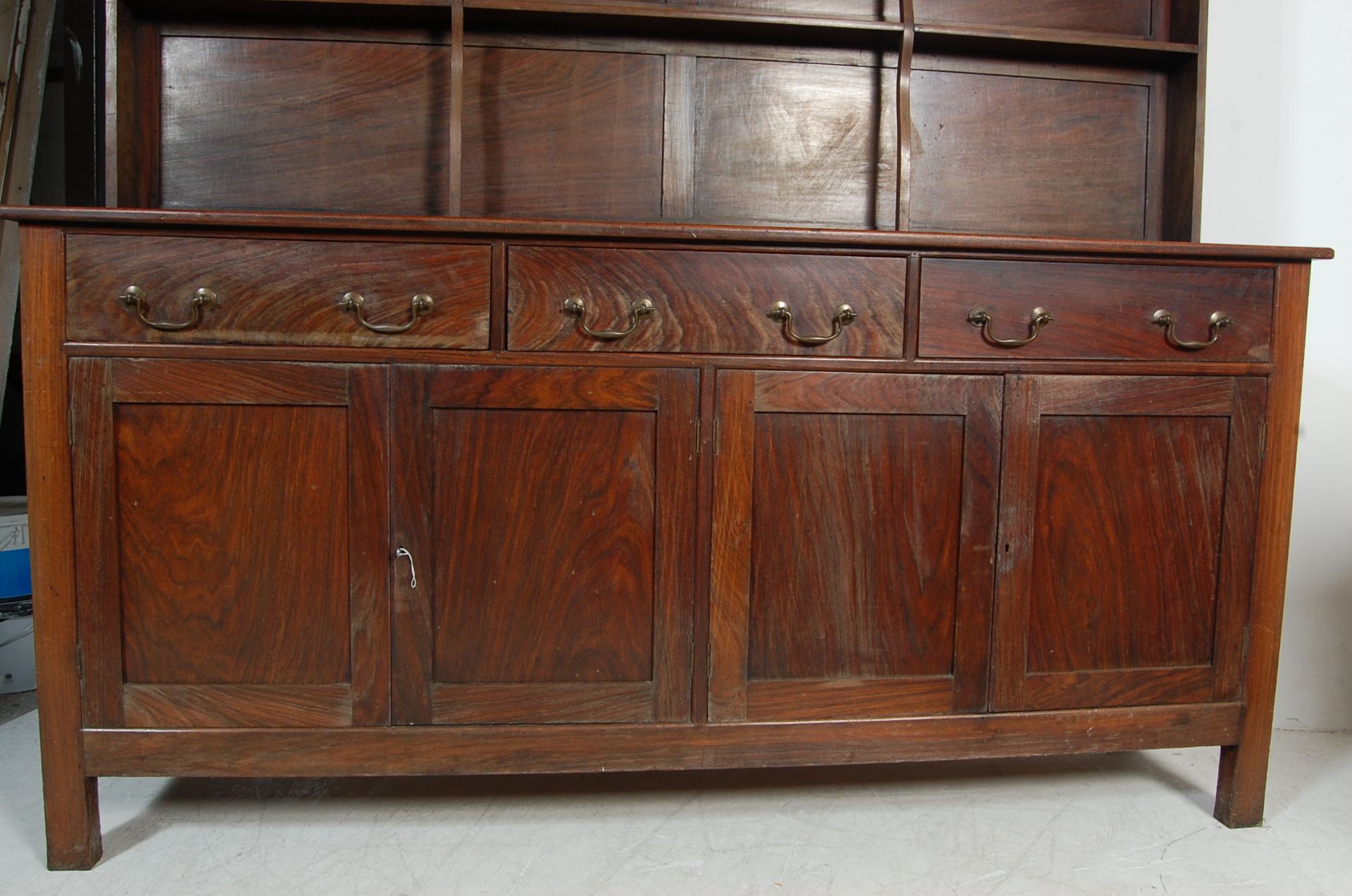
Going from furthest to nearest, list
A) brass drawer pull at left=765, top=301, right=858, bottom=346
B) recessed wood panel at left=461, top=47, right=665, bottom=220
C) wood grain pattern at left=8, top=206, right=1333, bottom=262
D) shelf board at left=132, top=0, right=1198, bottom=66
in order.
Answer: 1. recessed wood panel at left=461, top=47, right=665, bottom=220
2. shelf board at left=132, top=0, right=1198, bottom=66
3. brass drawer pull at left=765, top=301, right=858, bottom=346
4. wood grain pattern at left=8, top=206, right=1333, bottom=262

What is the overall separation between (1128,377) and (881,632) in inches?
25.0

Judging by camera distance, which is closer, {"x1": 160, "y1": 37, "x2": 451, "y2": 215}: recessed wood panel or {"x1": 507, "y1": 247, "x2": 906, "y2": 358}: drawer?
{"x1": 507, "y1": 247, "x2": 906, "y2": 358}: drawer

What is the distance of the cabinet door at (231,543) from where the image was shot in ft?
4.35

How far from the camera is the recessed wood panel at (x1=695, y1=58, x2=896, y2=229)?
1810 mm

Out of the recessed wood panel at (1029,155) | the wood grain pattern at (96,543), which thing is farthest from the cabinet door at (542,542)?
the recessed wood panel at (1029,155)

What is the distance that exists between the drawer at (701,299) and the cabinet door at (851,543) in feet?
0.23

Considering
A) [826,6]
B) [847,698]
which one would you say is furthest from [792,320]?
[826,6]

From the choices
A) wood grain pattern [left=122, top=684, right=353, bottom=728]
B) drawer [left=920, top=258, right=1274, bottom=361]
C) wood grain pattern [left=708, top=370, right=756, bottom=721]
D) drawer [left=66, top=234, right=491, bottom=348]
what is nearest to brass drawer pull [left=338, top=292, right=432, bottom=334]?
drawer [left=66, top=234, right=491, bottom=348]

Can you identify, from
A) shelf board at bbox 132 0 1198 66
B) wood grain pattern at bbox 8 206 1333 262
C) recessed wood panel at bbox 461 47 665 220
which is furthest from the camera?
recessed wood panel at bbox 461 47 665 220

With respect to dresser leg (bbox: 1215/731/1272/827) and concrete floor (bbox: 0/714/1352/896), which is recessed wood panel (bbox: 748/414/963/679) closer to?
concrete floor (bbox: 0/714/1352/896)

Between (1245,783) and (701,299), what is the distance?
4.55 feet

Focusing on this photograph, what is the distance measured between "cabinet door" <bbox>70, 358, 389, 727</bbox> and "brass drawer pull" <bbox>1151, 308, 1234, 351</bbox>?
1.36 metres

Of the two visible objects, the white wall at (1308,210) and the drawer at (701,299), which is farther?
the white wall at (1308,210)

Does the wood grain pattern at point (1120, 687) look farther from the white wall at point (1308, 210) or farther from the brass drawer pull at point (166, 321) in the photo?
the brass drawer pull at point (166, 321)
